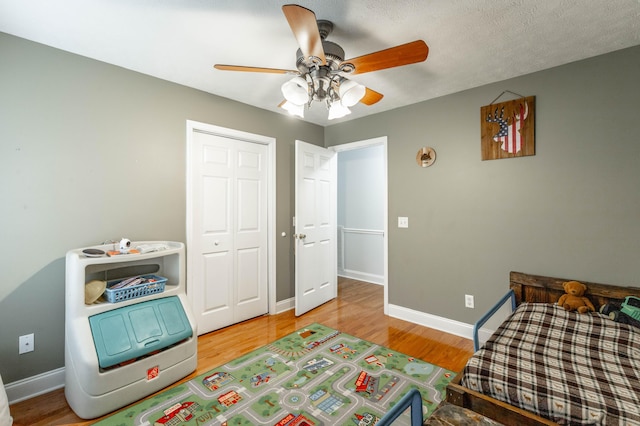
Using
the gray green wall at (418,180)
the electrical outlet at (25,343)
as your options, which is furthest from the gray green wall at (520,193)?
the electrical outlet at (25,343)

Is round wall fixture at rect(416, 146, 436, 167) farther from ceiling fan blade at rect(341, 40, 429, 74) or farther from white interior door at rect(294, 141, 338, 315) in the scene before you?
ceiling fan blade at rect(341, 40, 429, 74)

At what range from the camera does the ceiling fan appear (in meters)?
1.53

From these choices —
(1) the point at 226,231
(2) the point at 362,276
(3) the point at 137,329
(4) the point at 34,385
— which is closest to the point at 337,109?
(1) the point at 226,231

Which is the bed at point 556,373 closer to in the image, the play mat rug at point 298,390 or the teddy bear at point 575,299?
A: the teddy bear at point 575,299

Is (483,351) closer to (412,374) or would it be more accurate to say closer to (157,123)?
(412,374)

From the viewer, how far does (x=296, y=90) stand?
6.07ft

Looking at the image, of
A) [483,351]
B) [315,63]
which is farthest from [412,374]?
[315,63]

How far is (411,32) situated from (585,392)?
2.15 metres

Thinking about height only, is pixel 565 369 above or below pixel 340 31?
below

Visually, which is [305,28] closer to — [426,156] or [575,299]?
[426,156]

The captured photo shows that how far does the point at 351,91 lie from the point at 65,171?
2.14 meters

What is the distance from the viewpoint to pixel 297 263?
335 centimetres

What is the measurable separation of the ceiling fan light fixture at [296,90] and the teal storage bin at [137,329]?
1780mm

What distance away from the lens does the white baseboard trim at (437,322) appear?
283 cm
